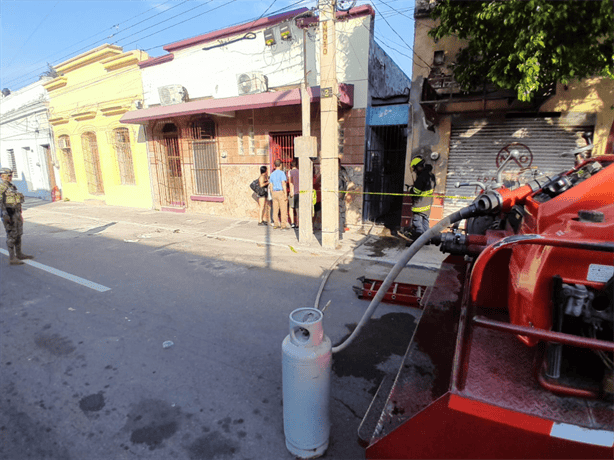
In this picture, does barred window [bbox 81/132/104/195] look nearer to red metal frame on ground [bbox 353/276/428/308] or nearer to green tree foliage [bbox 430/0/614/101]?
red metal frame on ground [bbox 353/276/428/308]

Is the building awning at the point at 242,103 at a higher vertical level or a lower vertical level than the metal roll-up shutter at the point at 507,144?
higher

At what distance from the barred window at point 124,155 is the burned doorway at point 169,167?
2.02 meters

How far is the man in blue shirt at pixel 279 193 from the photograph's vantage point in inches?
338

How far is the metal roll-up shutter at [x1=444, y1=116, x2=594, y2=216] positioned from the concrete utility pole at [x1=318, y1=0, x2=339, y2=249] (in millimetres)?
2223

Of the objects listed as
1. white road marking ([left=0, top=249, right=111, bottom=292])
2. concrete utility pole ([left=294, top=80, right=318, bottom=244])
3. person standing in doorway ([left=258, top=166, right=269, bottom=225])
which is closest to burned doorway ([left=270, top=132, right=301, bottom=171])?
person standing in doorway ([left=258, top=166, right=269, bottom=225])

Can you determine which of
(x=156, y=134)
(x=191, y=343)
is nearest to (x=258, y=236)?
(x=191, y=343)

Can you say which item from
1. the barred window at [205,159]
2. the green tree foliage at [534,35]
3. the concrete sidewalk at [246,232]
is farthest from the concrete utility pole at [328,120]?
the barred window at [205,159]

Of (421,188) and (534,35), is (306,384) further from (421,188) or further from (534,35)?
(421,188)

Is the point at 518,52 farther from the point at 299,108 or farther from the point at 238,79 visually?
the point at 238,79

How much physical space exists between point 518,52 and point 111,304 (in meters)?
6.01

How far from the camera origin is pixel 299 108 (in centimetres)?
899

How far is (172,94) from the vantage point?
10953 mm

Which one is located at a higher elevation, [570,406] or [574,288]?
[574,288]

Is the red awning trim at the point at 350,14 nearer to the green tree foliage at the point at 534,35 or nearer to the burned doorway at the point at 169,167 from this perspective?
the green tree foliage at the point at 534,35
